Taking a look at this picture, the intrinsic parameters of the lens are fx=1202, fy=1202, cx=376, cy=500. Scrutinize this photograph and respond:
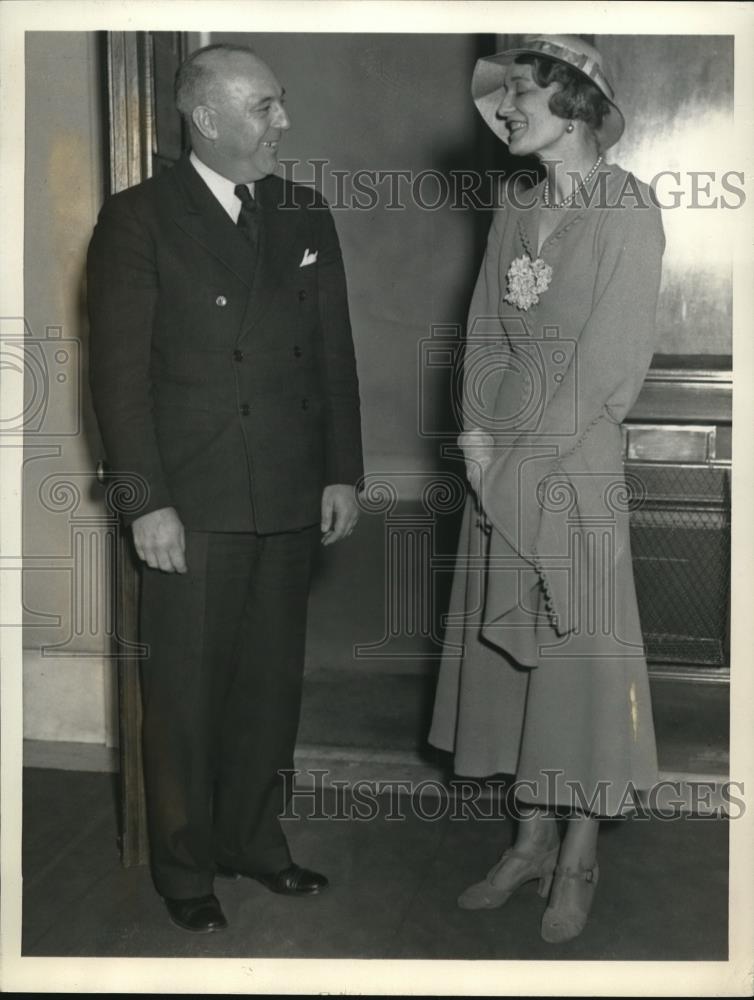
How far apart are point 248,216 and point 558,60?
71 centimetres

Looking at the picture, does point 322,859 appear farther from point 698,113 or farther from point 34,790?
point 698,113

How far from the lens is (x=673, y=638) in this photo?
3.79 metres

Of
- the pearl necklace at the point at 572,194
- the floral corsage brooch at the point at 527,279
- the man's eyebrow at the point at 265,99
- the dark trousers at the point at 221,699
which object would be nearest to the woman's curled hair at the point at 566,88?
the pearl necklace at the point at 572,194

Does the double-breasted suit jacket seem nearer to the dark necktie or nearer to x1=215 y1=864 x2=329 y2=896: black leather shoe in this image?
the dark necktie

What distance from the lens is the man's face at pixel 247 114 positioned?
242 centimetres

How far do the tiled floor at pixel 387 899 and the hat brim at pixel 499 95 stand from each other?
167 centimetres

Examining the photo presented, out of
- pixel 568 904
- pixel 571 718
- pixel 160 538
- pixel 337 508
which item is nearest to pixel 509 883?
pixel 568 904

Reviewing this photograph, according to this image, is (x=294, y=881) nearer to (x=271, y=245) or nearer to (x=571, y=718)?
(x=571, y=718)

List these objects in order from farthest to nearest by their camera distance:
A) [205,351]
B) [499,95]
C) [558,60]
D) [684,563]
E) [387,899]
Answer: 1. [684,563]
2. [387,899]
3. [499,95]
4. [205,351]
5. [558,60]

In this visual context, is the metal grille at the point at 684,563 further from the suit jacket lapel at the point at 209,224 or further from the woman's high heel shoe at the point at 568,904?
the suit jacket lapel at the point at 209,224

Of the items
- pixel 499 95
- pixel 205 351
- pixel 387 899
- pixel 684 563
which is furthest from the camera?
pixel 684 563

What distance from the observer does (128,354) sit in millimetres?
2459

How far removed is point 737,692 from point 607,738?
0.96 ft

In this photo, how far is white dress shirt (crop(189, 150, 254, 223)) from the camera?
2.52 metres
